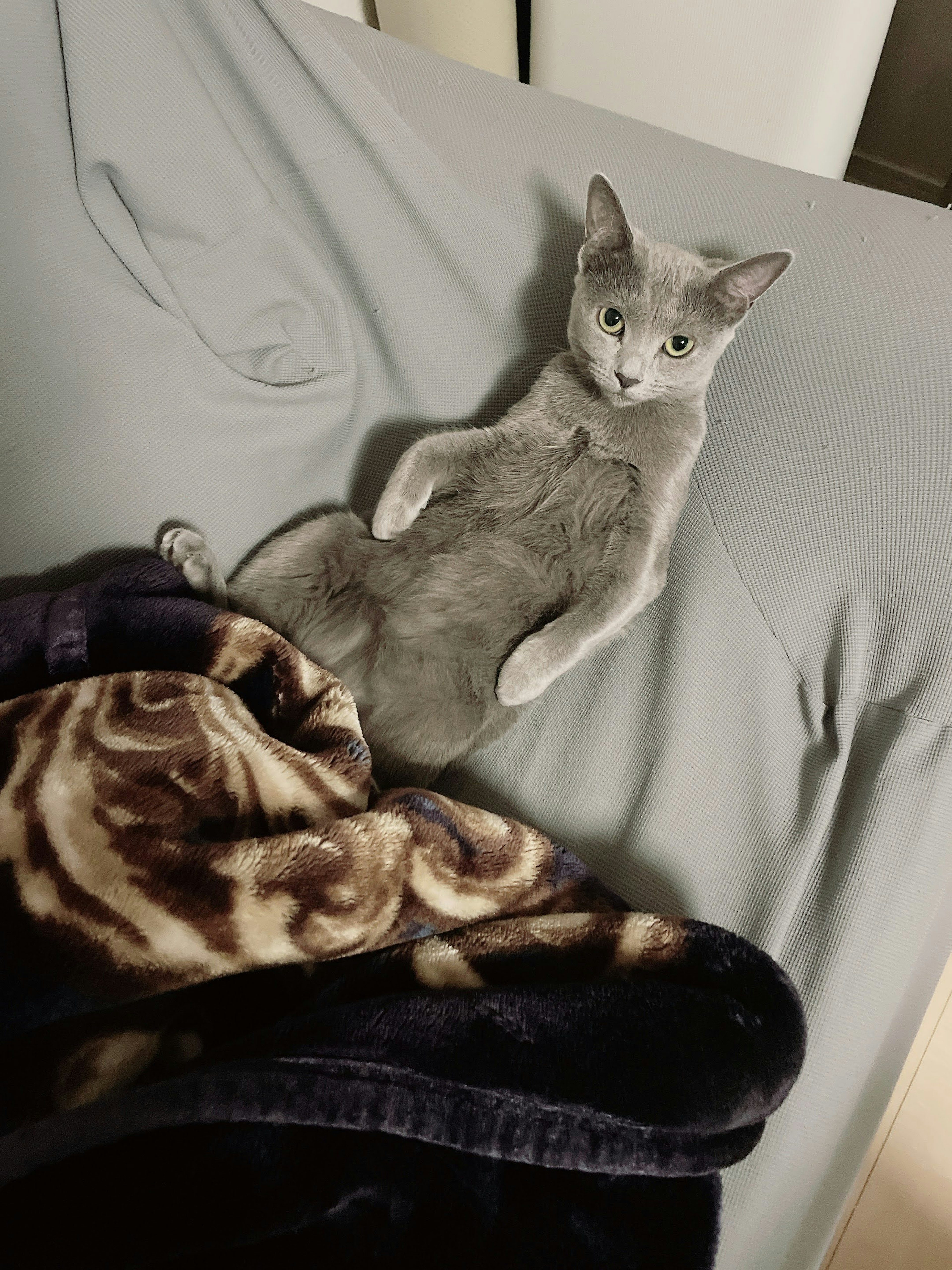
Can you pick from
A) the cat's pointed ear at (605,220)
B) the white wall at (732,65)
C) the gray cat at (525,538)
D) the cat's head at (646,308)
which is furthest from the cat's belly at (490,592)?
the white wall at (732,65)

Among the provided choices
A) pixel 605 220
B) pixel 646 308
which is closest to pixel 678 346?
pixel 646 308

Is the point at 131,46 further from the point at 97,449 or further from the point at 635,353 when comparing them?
the point at 635,353

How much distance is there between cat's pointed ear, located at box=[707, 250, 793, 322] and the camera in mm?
803

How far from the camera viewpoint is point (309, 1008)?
64cm

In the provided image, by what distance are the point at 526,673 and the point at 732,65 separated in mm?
1268

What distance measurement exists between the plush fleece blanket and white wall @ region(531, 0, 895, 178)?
136cm

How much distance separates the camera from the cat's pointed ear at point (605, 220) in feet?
2.81

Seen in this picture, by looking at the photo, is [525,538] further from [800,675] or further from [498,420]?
[800,675]

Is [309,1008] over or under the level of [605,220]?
under

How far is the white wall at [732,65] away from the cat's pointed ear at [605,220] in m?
0.70

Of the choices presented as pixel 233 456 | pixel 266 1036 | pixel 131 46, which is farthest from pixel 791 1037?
pixel 131 46

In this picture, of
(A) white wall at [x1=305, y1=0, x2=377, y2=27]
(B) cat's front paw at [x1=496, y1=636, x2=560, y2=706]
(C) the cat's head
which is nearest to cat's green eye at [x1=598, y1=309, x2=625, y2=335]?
(C) the cat's head

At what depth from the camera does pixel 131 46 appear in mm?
867

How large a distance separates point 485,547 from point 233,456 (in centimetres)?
37
